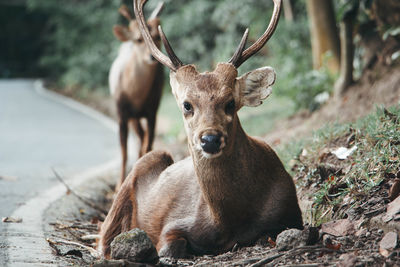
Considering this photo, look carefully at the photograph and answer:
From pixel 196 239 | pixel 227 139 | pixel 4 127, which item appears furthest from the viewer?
pixel 4 127

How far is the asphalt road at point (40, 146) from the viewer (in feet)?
20.5

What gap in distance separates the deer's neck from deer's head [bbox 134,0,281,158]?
105 millimetres

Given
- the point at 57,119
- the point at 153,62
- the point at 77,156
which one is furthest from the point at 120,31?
the point at 57,119

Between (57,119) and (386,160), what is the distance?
10.9 meters

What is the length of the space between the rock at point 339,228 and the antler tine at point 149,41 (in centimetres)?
164

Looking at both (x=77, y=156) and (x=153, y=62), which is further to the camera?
(x=77, y=156)

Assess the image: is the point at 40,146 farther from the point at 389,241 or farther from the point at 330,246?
the point at 389,241

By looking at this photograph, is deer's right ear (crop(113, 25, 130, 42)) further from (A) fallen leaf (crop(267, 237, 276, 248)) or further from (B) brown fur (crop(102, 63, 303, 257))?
(A) fallen leaf (crop(267, 237, 276, 248))

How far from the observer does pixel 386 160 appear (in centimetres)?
426

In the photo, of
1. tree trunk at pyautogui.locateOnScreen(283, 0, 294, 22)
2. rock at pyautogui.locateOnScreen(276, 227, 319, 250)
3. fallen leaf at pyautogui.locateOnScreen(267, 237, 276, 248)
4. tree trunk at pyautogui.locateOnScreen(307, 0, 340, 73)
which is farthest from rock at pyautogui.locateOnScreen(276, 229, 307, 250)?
tree trunk at pyautogui.locateOnScreen(283, 0, 294, 22)

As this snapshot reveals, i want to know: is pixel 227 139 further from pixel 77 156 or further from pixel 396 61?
pixel 77 156

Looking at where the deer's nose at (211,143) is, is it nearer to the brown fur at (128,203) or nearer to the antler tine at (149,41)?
the antler tine at (149,41)

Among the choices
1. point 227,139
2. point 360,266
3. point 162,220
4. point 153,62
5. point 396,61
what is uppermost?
point 153,62

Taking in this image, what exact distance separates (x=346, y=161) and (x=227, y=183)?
4.93ft
